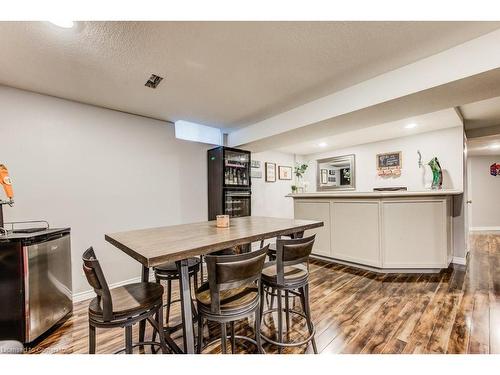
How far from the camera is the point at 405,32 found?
163 centimetres

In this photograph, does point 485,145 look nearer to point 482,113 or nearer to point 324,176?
point 482,113

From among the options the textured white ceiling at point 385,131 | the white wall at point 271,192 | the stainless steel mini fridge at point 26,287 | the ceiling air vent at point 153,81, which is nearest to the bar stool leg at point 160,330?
the stainless steel mini fridge at point 26,287

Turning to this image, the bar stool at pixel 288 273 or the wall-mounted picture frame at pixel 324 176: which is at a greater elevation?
the wall-mounted picture frame at pixel 324 176

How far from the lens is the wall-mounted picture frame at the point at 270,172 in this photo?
5.49m

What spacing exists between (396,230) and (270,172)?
290 centimetres

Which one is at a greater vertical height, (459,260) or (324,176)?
(324,176)

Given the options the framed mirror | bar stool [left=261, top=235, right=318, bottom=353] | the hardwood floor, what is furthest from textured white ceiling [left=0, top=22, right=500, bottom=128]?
the framed mirror

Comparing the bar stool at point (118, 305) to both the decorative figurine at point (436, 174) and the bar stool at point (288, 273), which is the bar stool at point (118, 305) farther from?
the decorative figurine at point (436, 174)

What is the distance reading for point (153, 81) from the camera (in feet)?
7.56

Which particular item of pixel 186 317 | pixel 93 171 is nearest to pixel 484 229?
pixel 186 317

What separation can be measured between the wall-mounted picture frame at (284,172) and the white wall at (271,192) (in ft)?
0.26

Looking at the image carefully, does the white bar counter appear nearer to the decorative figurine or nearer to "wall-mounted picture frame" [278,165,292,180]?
the decorative figurine
